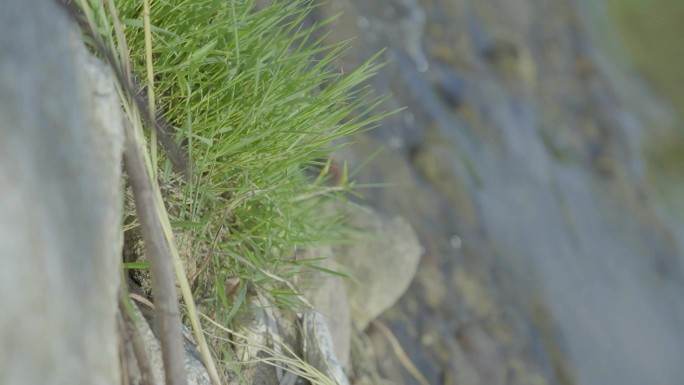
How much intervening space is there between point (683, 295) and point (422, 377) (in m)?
2.73

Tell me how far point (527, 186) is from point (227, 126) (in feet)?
10.0

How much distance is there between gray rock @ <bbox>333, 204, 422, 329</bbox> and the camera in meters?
2.55

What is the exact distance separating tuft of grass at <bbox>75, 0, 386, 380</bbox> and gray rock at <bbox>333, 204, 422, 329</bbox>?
38.7 inches

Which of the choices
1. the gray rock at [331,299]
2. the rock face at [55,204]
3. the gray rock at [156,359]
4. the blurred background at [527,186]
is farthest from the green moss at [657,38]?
the rock face at [55,204]

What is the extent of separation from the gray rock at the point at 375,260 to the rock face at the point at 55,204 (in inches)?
63.9

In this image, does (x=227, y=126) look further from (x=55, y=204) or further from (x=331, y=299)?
(x=331, y=299)

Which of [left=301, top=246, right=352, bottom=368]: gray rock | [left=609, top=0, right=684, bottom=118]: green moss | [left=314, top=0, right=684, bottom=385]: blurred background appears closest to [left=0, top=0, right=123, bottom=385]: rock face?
[left=301, top=246, right=352, bottom=368]: gray rock

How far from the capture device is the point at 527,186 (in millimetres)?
4199

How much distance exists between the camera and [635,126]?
17.6 ft

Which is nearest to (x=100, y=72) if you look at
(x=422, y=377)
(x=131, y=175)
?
(x=131, y=175)

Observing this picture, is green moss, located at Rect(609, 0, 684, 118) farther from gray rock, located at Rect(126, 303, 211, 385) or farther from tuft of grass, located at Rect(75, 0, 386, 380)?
gray rock, located at Rect(126, 303, 211, 385)

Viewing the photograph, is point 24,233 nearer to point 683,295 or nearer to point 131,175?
point 131,175

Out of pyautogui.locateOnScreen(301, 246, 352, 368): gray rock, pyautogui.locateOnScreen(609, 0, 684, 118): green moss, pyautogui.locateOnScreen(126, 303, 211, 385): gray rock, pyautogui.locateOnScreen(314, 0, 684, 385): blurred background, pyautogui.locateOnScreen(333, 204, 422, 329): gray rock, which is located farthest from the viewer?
pyautogui.locateOnScreen(609, 0, 684, 118): green moss

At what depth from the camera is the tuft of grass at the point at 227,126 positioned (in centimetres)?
135
